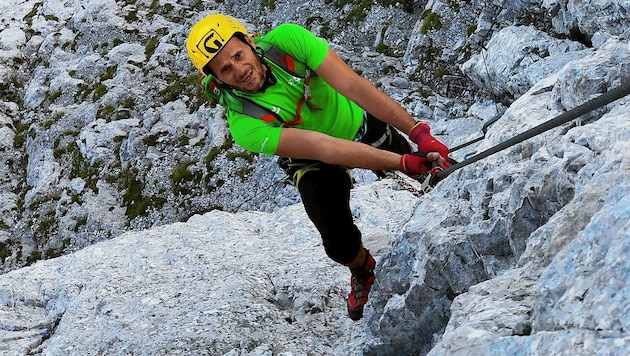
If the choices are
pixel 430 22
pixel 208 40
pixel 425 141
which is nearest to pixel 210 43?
pixel 208 40

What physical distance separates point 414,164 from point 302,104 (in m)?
1.96

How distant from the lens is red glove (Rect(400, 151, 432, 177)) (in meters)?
6.13

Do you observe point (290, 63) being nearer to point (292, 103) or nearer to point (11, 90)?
point (292, 103)

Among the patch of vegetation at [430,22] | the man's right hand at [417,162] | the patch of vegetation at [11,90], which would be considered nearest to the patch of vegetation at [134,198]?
the patch of vegetation at [11,90]

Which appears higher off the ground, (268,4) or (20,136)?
(268,4)

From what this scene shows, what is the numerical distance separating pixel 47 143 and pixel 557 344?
41.2 meters

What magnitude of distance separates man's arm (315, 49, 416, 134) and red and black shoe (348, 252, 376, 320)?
8.79 ft

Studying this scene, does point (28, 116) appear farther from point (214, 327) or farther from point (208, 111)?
point (214, 327)

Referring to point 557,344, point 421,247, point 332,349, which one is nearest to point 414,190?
point 332,349

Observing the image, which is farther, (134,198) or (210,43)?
(134,198)

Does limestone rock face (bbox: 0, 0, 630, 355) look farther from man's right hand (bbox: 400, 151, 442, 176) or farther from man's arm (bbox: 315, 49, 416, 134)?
man's arm (bbox: 315, 49, 416, 134)

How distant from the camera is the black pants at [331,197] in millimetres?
7902

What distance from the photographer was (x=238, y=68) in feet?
22.4

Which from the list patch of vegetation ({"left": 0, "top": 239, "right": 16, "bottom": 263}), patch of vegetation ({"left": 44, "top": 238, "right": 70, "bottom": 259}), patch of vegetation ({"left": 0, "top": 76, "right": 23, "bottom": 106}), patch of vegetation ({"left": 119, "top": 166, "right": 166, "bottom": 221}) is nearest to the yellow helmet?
patch of vegetation ({"left": 119, "top": 166, "right": 166, "bottom": 221})
